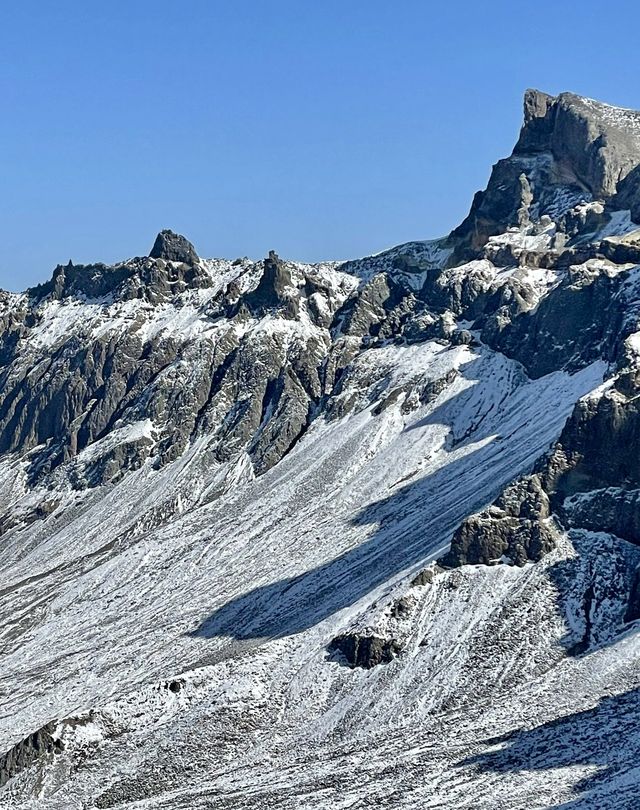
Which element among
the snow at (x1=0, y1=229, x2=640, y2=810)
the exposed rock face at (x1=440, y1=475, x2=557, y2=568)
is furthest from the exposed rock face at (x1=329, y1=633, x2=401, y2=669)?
the exposed rock face at (x1=440, y1=475, x2=557, y2=568)

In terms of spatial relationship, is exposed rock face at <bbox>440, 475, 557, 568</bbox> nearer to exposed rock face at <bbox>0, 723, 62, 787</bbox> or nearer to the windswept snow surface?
the windswept snow surface

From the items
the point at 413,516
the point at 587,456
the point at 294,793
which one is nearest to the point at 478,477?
the point at 413,516

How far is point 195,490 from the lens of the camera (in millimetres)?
194000

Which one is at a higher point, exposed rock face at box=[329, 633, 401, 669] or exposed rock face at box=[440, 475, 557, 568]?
exposed rock face at box=[440, 475, 557, 568]

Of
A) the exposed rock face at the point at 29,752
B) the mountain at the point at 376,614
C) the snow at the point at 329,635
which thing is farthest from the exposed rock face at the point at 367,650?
the exposed rock face at the point at 29,752

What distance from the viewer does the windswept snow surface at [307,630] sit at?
104562mm

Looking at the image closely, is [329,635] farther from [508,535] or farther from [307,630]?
[508,535]

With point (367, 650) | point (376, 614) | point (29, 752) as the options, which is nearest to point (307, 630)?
point (376, 614)

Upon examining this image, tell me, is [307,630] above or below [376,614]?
below

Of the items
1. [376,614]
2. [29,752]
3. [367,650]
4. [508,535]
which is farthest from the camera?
[508,535]

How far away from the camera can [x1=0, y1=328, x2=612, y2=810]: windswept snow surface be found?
343 ft

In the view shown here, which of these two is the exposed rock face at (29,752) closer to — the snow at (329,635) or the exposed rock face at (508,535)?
the snow at (329,635)

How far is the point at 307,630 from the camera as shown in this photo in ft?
433

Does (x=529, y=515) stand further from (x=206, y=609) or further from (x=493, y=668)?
(x=206, y=609)
